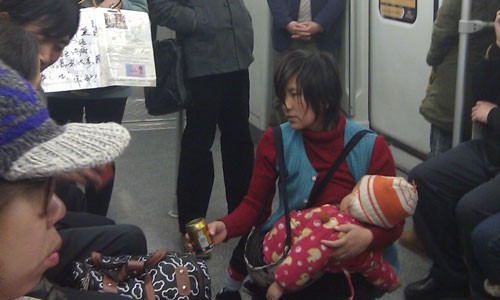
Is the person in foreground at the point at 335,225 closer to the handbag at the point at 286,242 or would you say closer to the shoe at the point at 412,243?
the handbag at the point at 286,242

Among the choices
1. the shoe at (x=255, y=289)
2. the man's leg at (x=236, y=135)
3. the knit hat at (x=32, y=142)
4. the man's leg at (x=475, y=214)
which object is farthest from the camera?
the man's leg at (x=236, y=135)

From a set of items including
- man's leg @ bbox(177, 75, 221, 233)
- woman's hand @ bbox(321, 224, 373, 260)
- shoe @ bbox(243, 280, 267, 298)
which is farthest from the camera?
man's leg @ bbox(177, 75, 221, 233)

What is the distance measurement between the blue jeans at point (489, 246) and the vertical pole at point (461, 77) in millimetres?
506

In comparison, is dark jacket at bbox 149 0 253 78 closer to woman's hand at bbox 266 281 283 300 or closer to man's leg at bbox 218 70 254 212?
man's leg at bbox 218 70 254 212

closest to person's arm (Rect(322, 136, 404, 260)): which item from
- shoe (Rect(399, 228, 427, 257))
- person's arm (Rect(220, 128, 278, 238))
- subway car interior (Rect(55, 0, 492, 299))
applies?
person's arm (Rect(220, 128, 278, 238))

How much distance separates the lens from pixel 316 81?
1.84 m

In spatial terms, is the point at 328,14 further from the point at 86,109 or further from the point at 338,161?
the point at 338,161

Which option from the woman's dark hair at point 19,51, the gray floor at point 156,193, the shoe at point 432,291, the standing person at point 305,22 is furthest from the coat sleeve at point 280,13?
the woman's dark hair at point 19,51

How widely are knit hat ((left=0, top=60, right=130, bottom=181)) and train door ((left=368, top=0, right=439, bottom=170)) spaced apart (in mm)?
2832

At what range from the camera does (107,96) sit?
248 centimetres

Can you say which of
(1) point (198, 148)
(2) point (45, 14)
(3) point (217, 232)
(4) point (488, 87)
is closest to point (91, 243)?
(3) point (217, 232)

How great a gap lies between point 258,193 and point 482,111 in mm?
907

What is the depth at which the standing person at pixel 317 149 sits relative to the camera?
6.01 feet

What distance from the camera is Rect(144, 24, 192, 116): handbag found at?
8.61 feet
